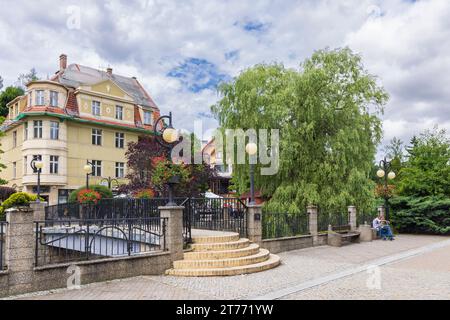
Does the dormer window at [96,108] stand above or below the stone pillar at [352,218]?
above

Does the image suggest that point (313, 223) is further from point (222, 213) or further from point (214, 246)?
point (214, 246)

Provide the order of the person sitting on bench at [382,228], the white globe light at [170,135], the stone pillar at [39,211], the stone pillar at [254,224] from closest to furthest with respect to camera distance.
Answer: the white globe light at [170,135] → the stone pillar at [254,224] → the stone pillar at [39,211] → the person sitting on bench at [382,228]

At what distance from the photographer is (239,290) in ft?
28.8

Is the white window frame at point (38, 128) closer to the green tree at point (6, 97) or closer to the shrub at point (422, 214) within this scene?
the green tree at point (6, 97)

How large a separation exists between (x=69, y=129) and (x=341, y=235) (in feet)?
86.2

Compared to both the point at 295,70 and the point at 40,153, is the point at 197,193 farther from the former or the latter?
the point at 40,153

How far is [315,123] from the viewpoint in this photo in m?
20.4

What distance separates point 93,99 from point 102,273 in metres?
Result: 30.0

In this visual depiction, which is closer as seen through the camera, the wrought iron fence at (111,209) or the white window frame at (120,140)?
the wrought iron fence at (111,209)

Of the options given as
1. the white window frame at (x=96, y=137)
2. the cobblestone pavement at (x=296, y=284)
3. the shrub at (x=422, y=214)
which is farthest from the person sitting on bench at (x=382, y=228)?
the white window frame at (x=96, y=137)

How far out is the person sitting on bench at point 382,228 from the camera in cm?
2150

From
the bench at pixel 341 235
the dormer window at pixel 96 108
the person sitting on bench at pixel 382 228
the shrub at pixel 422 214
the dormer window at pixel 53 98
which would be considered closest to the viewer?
the bench at pixel 341 235

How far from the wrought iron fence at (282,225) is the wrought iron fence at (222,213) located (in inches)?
64.1

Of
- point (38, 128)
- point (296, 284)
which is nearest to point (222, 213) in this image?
point (296, 284)
